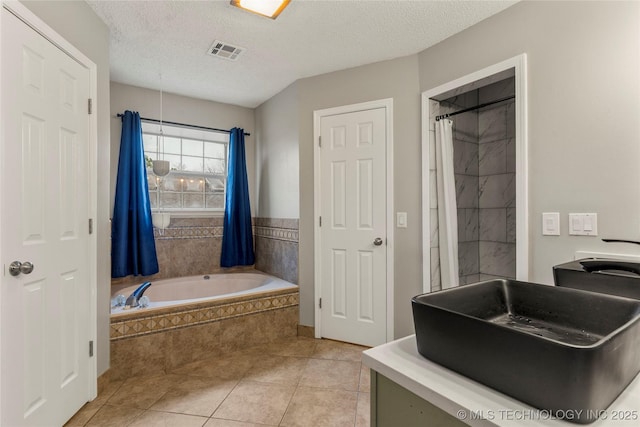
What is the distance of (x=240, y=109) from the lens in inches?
155

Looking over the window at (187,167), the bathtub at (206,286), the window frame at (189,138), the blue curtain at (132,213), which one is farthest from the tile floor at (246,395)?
the window at (187,167)

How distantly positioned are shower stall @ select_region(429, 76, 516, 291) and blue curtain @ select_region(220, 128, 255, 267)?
2145 mm

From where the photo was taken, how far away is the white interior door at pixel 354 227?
108 inches

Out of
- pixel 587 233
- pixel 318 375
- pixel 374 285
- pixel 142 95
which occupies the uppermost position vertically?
pixel 142 95

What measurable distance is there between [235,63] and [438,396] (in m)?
2.85

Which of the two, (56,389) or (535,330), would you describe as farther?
(56,389)

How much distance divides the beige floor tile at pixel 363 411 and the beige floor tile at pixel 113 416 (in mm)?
1262

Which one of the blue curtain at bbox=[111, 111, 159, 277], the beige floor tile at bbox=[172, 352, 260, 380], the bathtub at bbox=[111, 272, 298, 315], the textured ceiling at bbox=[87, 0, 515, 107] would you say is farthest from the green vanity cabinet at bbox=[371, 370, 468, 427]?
the blue curtain at bbox=[111, 111, 159, 277]

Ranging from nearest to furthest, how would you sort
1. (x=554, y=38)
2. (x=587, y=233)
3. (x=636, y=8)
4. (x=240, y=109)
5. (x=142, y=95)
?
(x=636, y=8), (x=587, y=233), (x=554, y=38), (x=142, y=95), (x=240, y=109)

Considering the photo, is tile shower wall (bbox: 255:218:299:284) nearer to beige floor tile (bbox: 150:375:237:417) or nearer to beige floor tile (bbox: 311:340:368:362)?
beige floor tile (bbox: 311:340:368:362)

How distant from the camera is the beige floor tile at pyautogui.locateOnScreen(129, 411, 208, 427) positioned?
179 cm

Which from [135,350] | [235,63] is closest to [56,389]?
[135,350]

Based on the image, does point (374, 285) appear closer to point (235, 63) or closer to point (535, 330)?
point (535, 330)

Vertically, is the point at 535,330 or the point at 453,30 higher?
the point at 453,30
